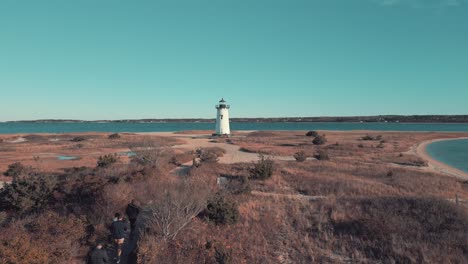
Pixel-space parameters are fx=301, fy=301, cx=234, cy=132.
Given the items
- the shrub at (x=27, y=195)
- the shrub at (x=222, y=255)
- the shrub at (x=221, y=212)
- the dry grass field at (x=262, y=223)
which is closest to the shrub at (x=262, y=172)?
the dry grass field at (x=262, y=223)

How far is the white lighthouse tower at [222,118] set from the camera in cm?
5934

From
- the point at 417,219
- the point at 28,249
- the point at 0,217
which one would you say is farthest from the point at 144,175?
the point at 417,219

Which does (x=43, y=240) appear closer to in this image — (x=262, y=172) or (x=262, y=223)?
(x=262, y=223)

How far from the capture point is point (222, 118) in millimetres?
61031

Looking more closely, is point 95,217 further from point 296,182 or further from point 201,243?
point 296,182

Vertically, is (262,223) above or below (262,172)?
below

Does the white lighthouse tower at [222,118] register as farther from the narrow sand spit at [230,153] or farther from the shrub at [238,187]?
the shrub at [238,187]

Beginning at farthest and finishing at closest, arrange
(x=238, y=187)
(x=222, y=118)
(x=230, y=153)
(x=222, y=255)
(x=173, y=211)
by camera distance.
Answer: (x=222, y=118) < (x=230, y=153) < (x=238, y=187) < (x=173, y=211) < (x=222, y=255)

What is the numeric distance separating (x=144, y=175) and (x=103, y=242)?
7562 mm

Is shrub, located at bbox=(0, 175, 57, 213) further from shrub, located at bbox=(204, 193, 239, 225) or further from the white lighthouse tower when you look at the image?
the white lighthouse tower

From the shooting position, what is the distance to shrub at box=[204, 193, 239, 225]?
12.1 meters

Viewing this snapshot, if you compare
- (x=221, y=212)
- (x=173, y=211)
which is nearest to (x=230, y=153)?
(x=221, y=212)

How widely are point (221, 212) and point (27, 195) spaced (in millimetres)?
9210

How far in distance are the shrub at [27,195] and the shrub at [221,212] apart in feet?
26.6
